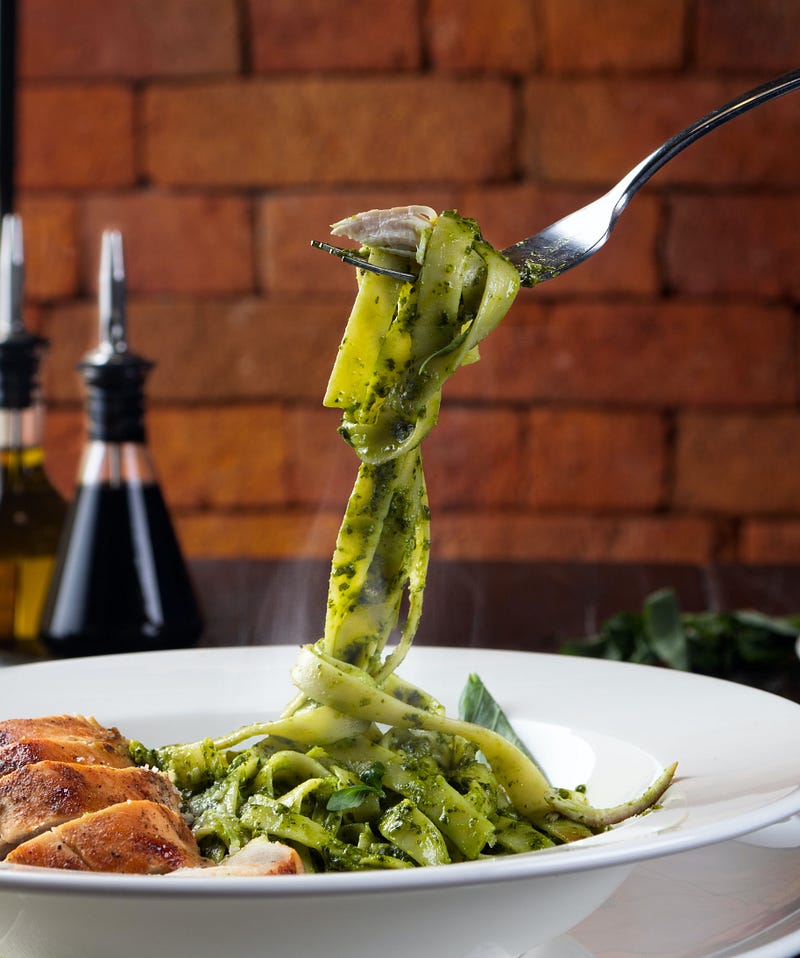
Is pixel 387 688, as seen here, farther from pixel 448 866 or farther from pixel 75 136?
pixel 75 136

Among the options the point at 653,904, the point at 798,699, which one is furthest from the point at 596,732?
the point at 798,699

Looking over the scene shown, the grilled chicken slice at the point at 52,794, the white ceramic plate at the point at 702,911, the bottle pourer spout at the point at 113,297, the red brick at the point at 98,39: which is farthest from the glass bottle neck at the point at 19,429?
the red brick at the point at 98,39

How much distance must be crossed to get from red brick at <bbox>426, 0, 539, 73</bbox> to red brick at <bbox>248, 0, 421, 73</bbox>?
5cm

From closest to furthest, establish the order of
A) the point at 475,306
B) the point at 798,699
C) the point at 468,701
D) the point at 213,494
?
1. the point at 475,306
2. the point at 468,701
3. the point at 798,699
4. the point at 213,494

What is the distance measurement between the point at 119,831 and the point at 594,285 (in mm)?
1950

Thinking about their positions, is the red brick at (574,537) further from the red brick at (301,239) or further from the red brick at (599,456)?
the red brick at (301,239)

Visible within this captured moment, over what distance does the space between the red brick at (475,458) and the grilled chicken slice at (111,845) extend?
186 centimetres

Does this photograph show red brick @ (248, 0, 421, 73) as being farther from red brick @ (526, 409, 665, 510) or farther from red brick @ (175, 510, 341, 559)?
red brick @ (175, 510, 341, 559)

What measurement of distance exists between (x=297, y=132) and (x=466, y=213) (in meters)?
0.36

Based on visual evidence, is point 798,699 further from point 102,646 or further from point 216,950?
point 216,950

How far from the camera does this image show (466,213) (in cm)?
252

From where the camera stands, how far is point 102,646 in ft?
4.21

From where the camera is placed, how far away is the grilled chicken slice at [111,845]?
66 centimetres

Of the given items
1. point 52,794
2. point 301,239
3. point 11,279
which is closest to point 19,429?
point 11,279
